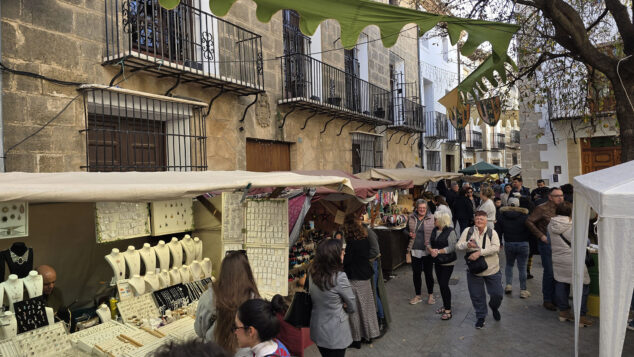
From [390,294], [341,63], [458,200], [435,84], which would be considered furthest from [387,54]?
[390,294]

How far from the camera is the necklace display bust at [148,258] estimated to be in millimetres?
3906

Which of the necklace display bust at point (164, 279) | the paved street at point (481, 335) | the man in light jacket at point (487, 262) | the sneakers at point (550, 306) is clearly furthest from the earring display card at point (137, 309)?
the sneakers at point (550, 306)

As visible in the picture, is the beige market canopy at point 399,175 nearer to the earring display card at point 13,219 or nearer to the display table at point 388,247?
the display table at point 388,247

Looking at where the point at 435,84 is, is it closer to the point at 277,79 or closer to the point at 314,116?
the point at 314,116

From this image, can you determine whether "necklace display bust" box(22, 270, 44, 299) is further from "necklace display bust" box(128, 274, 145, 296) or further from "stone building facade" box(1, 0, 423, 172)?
"stone building facade" box(1, 0, 423, 172)

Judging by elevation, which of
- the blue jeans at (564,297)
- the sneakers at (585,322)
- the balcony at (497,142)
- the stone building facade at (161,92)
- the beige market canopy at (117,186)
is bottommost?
the sneakers at (585,322)

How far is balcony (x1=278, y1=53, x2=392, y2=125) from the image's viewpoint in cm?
936

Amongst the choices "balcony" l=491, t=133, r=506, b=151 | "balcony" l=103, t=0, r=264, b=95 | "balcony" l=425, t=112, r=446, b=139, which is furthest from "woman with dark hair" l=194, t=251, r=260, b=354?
"balcony" l=491, t=133, r=506, b=151

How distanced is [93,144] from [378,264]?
4.31 meters

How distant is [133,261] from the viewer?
3812mm

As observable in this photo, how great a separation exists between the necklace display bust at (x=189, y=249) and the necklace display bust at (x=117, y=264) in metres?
0.68

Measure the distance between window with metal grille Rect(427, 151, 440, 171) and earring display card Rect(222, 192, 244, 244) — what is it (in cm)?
1510

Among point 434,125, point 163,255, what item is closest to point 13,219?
point 163,255

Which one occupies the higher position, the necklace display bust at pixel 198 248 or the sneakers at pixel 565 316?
the necklace display bust at pixel 198 248
